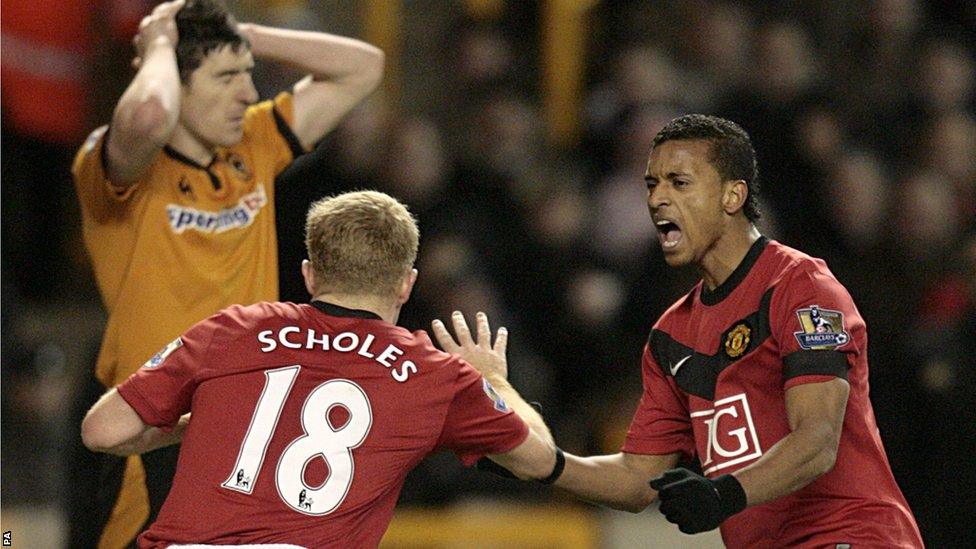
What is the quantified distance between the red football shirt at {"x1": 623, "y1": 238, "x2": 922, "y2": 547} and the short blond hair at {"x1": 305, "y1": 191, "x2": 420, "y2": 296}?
90 cm

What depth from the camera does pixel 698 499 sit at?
3.55 m

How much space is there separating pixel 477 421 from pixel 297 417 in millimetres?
471

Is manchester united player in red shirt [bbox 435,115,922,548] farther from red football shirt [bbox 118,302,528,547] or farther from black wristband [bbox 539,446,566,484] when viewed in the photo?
red football shirt [bbox 118,302,528,547]

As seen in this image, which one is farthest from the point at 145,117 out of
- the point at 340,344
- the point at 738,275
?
the point at 738,275

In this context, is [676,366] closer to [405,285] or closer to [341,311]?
[405,285]

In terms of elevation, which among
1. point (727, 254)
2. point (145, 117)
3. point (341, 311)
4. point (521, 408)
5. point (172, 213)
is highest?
point (145, 117)

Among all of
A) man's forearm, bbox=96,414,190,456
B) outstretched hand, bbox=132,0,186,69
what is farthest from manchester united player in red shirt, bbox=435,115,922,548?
outstretched hand, bbox=132,0,186,69

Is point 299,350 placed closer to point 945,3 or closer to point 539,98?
point 539,98

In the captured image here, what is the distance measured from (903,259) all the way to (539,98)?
272 centimetres

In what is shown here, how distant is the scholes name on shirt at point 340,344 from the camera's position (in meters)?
3.71

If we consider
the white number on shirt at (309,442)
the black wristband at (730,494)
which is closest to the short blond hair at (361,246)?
the white number on shirt at (309,442)

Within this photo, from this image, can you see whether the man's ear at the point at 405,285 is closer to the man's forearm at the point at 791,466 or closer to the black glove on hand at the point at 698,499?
the black glove on hand at the point at 698,499

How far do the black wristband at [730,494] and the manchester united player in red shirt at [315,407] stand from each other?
577 millimetres

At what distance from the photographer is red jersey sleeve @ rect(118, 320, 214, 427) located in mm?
3688
